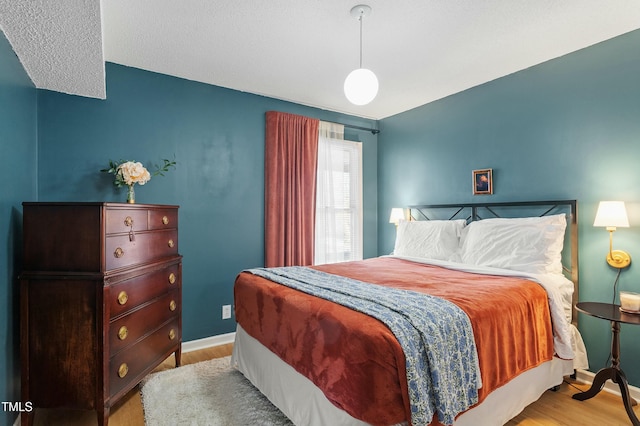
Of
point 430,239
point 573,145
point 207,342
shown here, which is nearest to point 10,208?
point 207,342

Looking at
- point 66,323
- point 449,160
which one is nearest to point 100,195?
point 66,323

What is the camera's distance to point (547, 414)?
206 cm

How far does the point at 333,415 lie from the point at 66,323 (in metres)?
1.55

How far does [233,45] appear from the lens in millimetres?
2549

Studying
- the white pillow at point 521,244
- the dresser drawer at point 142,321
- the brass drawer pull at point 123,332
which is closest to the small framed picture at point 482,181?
the white pillow at point 521,244

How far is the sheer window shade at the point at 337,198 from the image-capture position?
4.07 metres

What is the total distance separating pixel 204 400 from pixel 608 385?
2.87 m

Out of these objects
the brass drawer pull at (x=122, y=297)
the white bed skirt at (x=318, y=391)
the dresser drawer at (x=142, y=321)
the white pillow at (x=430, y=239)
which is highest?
the white pillow at (x=430, y=239)

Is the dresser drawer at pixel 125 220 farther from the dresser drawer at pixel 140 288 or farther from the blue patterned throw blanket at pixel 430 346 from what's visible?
the blue patterned throw blanket at pixel 430 346

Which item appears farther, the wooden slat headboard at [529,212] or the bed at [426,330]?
the wooden slat headboard at [529,212]

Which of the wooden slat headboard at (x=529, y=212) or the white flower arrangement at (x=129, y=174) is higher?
the white flower arrangement at (x=129, y=174)

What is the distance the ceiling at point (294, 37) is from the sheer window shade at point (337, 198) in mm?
1051

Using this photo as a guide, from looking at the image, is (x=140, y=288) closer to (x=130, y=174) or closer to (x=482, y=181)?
(x=130, y=174)

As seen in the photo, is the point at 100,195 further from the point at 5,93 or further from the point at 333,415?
the point at 333,415
